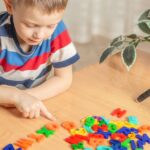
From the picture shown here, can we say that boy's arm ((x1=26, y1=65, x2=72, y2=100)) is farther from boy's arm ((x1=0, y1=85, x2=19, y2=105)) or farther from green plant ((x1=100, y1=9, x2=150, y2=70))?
green plant ((x1=100, y1=9, x2=150, y2=70))

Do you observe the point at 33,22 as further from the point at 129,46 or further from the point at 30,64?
the point at 129,46

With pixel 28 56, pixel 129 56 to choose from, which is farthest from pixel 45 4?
pixel 129 56

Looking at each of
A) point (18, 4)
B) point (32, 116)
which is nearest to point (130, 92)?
point (32, 116)

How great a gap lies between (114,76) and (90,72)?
82 mm

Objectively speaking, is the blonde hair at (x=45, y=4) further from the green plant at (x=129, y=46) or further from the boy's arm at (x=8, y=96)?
the green plant at (x=129, y=46)

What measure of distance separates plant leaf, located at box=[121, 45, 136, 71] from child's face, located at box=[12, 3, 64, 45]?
38 centimetres

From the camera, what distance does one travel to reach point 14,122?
0.84m

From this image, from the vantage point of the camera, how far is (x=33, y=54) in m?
1.00

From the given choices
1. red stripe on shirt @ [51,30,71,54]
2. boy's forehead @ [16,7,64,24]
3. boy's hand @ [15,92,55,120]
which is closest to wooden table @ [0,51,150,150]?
boy's hand @ [15,92,55,120]

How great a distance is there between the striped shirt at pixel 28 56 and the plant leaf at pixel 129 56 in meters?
0.21

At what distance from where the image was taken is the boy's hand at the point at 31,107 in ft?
2.79

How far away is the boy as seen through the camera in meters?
0.83

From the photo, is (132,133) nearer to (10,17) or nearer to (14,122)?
(14,122)

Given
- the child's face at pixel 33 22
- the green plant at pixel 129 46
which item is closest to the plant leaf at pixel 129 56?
the green plant at pixel 129 46
